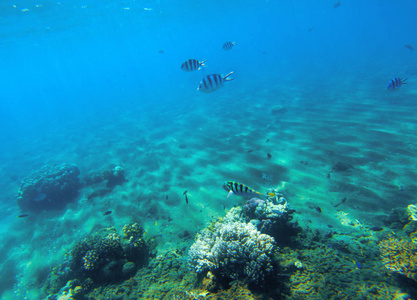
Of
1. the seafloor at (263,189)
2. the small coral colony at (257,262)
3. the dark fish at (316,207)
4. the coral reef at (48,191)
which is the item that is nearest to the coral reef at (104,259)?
the small coral colony at (257,262)

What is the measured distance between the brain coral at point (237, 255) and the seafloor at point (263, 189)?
0.21 metres

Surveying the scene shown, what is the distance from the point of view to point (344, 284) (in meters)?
2.85

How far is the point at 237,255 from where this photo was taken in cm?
315

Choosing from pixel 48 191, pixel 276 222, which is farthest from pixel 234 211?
pixel 48 191

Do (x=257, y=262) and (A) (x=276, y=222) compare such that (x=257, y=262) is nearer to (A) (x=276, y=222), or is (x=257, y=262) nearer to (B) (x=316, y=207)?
(A) (x=276, y=222)

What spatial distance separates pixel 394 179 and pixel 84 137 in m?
23.0

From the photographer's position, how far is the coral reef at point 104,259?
14.1 ft

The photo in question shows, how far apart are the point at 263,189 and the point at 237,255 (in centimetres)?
373

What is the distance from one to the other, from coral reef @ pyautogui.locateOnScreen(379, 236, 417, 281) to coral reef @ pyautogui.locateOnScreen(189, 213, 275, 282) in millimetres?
1783

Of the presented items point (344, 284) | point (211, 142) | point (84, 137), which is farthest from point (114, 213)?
point (84, 137)

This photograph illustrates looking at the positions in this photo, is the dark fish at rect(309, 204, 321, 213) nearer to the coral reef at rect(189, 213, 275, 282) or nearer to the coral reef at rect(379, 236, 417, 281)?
the coral reef at rect(379, 236, 417, 281)

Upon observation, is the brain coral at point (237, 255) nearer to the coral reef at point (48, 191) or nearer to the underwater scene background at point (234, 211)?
the underwater scene background at point (234, 211)

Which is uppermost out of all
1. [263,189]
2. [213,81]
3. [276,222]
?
[213,81]

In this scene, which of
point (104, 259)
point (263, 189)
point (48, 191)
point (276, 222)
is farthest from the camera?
point (48, 191)
